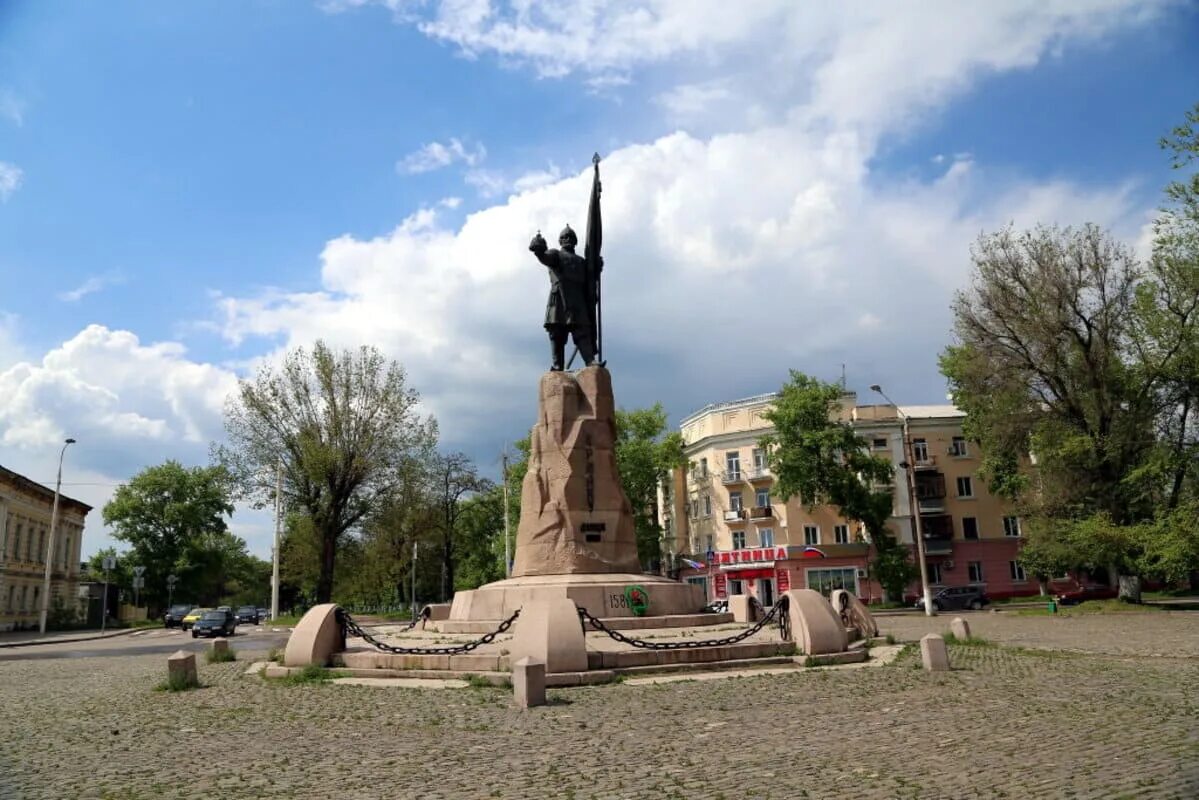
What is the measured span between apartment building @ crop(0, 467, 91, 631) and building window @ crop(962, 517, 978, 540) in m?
49.7

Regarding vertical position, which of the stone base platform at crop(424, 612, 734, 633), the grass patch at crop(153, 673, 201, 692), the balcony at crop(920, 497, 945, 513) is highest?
the balcony at crop(920, 497, 945, 513)

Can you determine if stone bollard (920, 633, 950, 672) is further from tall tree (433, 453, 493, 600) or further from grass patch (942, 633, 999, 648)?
tall tree (433, 453, 493, 600)

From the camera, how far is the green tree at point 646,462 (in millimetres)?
51312

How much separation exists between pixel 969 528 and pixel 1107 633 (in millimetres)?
30918

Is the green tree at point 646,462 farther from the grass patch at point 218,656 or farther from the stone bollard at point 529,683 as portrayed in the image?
the stone bollard at point 529,683

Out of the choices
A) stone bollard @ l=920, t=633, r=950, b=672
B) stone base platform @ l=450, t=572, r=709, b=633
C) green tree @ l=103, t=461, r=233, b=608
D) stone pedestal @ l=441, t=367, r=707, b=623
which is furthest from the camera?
green tree @ l=103, t=461, r=233, b=608

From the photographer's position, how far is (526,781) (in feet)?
20.3

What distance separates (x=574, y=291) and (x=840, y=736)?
13.9 m

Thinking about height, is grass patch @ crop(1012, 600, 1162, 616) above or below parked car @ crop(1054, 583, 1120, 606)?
below

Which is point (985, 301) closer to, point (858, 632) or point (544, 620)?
point (858, 632)

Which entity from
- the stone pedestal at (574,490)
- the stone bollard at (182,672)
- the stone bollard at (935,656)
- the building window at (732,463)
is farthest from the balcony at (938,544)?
the stone bollard at (182,672)

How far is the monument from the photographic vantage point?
16266 mm

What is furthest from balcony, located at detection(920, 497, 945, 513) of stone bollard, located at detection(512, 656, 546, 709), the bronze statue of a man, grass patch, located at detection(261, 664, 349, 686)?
stone bollard, located at detection(512, 656, 546, 709)

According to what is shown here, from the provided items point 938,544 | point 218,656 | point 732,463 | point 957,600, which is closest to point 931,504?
point 938,544
